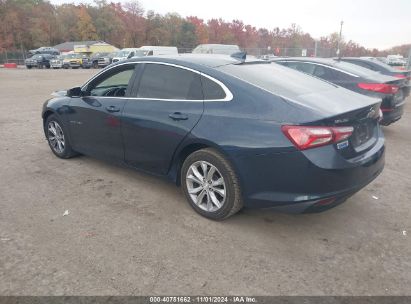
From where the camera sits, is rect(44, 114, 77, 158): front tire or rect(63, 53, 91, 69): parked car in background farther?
rect(63, 53, 91, 69): parked car in background

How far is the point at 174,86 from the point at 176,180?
3.39 feet

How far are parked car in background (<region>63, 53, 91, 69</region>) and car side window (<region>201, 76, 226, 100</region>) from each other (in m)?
40.8

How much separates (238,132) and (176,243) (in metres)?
Answer: 1.16

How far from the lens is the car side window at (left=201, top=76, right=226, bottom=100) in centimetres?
354

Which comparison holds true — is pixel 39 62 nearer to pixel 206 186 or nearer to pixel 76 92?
pixel 76 92

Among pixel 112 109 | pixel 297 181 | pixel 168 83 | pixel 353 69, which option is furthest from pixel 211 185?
pixel 353 69

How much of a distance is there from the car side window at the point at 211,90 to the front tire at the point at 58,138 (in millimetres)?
2651

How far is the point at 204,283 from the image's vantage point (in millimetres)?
2754

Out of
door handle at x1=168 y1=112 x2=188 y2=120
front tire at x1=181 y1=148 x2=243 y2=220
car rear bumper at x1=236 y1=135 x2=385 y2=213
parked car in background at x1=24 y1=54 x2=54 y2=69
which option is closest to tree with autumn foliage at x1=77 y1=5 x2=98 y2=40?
parked car in background at x1=24 y1=54 x2=54 y2=69

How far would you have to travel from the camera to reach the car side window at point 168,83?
3753mm

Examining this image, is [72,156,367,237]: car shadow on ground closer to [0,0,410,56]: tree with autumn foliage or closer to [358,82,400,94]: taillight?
[358,82,400,94]: taillight

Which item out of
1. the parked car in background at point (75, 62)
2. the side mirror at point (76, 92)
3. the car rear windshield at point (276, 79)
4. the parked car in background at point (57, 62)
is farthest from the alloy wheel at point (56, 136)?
the parked car in background at point (57, 62)

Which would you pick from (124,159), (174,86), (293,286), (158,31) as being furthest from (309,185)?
(158,31)

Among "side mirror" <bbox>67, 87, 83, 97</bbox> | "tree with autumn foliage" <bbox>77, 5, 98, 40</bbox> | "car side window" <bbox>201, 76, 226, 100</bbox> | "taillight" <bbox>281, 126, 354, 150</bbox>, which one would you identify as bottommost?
"taillight" <bbox>281, 126, 354, 150</bbox>
